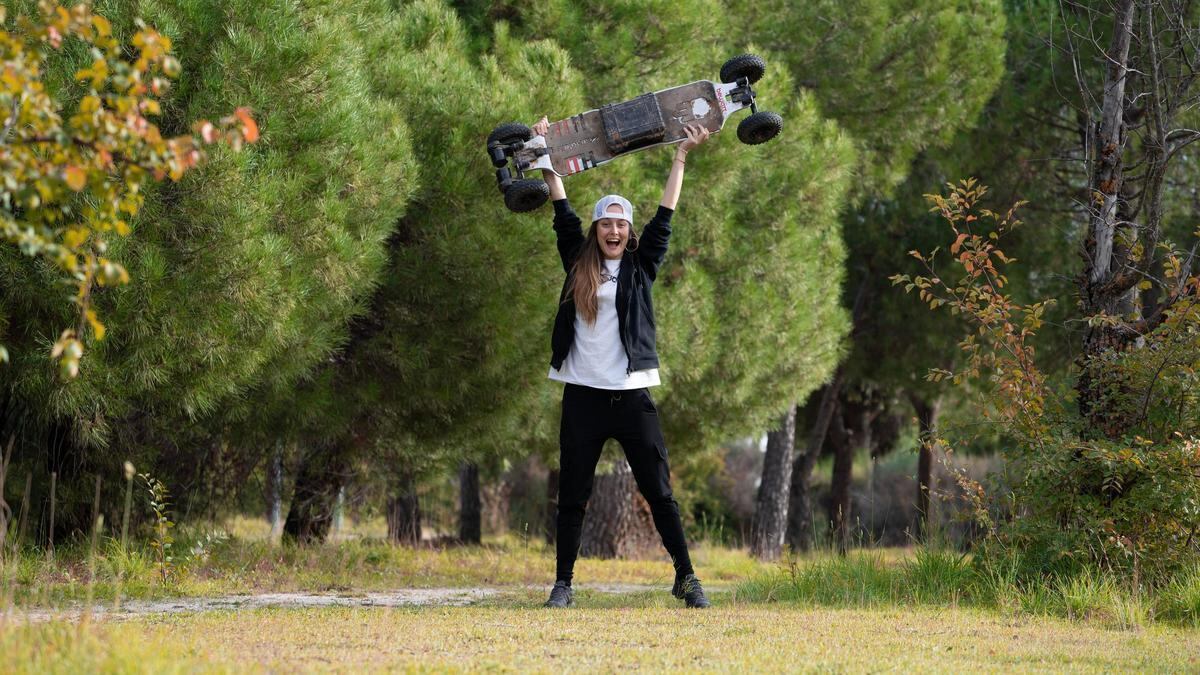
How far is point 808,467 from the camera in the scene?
1741cm

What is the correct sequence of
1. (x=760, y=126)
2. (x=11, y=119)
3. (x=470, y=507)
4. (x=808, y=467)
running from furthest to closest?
(x=808, y=467)
(x=470, y=507)
(x=760, y=126)
(x=11, y=119)

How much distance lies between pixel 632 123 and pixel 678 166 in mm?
484

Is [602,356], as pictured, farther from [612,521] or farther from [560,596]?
[612,521]

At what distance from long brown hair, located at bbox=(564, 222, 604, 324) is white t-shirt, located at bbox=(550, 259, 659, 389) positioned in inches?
1.2

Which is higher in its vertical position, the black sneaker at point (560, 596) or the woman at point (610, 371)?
the woman at point (610, 371)

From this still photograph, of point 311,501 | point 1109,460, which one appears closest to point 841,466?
point 311,501

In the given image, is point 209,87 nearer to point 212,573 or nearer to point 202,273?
point 202,273

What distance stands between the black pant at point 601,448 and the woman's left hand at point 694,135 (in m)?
1.23

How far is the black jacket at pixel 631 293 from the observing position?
18.2ft

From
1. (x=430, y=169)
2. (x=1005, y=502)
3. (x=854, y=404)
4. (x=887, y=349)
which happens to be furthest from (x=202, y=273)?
(x=854, y=404)

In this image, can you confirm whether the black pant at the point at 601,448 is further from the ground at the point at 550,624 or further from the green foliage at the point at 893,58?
the green foliage at the point at 893,58

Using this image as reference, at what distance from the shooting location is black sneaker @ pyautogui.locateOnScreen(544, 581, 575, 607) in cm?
557

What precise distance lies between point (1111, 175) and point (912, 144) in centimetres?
617

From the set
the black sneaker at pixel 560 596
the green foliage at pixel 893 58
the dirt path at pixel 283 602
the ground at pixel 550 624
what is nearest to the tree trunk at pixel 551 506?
the green foliage at pixel 893 58
